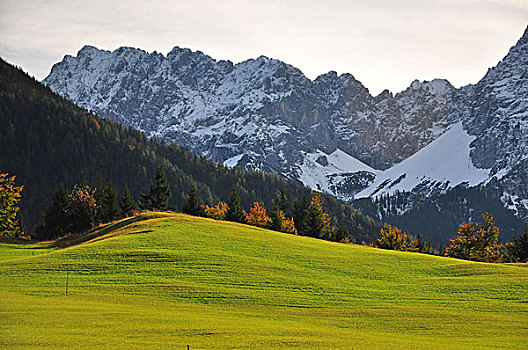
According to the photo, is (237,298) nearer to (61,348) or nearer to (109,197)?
(61,348)

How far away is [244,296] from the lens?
142 ft

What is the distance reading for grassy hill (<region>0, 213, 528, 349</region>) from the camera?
98.3ft

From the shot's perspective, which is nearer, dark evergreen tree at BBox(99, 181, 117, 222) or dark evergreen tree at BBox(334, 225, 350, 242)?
dark evergreen tree at BBox(99, 181, 117, 222)

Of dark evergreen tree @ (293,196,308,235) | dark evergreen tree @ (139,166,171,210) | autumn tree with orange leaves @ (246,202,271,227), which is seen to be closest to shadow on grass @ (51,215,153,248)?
dark evergreen tree @ (139,166,171,210)

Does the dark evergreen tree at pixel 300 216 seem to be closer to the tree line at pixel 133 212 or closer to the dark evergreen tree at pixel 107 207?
the tree line at pixel 133 212

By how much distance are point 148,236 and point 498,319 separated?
3874 centimetres

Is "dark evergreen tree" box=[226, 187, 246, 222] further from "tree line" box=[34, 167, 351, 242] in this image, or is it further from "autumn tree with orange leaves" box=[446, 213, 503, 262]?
"autumn tree with orange leaves" box=[446, 213, 503, 262]

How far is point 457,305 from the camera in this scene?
143ft

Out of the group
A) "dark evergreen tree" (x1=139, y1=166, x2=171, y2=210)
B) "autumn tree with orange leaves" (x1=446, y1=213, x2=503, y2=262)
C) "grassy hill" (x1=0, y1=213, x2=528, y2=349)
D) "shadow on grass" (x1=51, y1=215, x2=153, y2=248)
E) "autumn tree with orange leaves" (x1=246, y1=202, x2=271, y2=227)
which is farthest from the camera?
"autumn tree with orange leaves" (x1=246, y1=202, x2=271, y2=227)

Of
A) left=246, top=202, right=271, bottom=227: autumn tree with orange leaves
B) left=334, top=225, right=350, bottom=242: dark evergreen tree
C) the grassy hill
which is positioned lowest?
the grassy hill

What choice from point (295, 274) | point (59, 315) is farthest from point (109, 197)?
point (59, 315)

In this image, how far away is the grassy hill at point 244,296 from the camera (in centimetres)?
2995

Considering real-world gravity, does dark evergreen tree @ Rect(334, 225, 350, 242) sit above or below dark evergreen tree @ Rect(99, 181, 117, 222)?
below

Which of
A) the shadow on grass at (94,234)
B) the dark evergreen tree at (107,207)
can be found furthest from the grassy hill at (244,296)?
the dark evergreen tree at (107,207)
